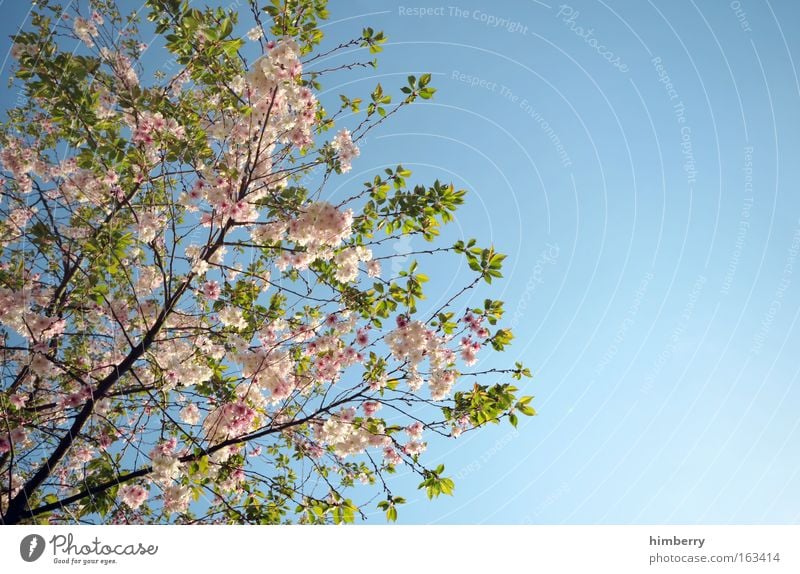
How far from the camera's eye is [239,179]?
160 inches

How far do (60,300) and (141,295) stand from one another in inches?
27.5

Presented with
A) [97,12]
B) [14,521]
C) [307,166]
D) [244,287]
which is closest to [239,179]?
[307,166]

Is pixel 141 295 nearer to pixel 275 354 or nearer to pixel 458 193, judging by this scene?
pixel 275 354
